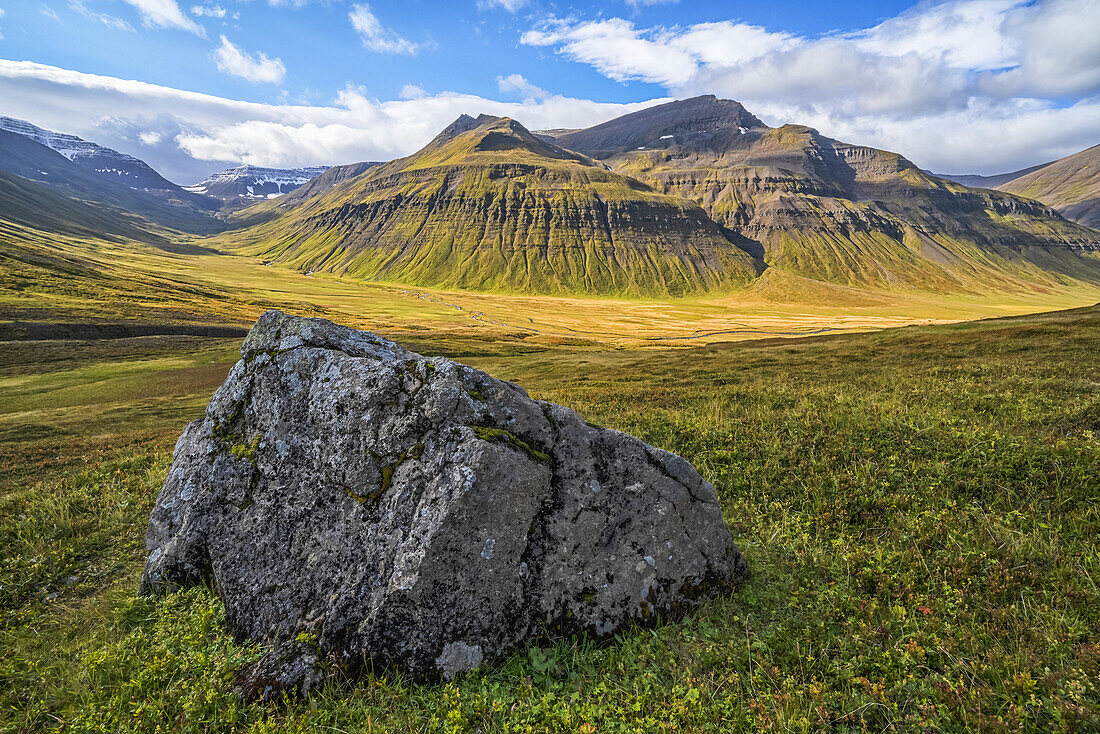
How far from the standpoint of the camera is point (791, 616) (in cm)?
668

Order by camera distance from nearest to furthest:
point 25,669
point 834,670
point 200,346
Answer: point 834,670, point 25,669, point 200,346

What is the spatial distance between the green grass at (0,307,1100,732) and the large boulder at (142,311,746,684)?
1.49ft

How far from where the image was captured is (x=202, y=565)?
8008mm

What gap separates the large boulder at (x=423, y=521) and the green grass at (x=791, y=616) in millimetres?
453

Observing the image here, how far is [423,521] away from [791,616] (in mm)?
5426

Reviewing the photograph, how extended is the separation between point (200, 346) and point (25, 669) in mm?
81409

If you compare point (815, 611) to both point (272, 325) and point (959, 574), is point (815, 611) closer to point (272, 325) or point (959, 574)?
point (959, 574)

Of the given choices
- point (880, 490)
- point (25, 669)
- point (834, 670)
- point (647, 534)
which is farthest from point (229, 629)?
point (880, 490)

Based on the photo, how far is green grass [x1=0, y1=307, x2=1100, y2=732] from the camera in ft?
17.1

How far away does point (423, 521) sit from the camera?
21.9 ft

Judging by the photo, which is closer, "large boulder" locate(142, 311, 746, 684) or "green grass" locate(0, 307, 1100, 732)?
"green grass" locate(0, 307, 1100, 732)

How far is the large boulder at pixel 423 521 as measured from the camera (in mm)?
6523

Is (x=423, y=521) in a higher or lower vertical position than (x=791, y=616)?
higher

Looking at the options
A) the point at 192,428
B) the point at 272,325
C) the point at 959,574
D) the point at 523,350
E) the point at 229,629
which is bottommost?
the point at 523,350
